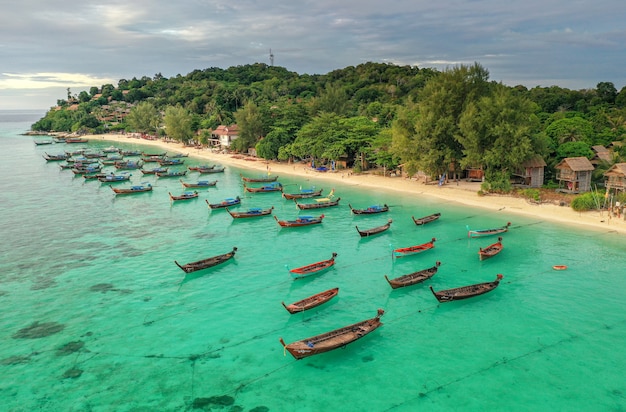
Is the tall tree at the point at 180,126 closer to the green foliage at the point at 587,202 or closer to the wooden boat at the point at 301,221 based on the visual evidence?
the wooden boat at the point at 301,221

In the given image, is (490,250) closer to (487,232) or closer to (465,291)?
(487,232)

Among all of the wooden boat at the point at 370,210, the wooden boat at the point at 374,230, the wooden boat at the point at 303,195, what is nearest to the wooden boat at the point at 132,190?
the wooden boat at the point at 303,195

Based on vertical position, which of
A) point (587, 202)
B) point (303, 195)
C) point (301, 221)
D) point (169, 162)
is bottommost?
point (301, 221)

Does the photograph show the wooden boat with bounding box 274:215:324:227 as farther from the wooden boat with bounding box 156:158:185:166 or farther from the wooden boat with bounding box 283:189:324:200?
the wooden boat with bounding box 156:158:185:166

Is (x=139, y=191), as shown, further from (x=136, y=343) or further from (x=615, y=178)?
(x=615, y=178)

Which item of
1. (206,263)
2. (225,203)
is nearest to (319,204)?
(225,203)

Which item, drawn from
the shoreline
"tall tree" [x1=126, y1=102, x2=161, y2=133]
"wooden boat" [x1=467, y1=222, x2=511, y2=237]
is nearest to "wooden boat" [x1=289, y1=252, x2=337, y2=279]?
"wooden boat" [x1=467, y1=222, x2=511, y2=237]
